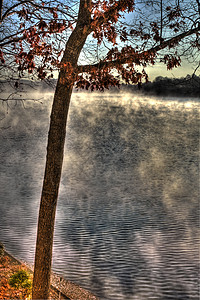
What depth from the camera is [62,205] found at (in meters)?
14.9

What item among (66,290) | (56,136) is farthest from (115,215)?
(56,136)

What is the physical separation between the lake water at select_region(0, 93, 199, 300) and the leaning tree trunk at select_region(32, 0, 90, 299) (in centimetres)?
113

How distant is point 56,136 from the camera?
5.48 m

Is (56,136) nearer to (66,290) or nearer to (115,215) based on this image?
(66,290)

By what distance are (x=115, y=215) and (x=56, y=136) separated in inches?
342

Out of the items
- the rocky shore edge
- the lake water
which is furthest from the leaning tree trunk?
the lake water

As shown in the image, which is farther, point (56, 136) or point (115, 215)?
point (115, 215)

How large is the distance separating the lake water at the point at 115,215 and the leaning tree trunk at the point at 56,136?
44.3 inches

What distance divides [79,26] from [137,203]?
11.2 metres

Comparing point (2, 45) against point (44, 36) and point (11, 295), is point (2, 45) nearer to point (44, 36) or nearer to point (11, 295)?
point (44, 36)

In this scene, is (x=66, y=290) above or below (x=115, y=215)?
above

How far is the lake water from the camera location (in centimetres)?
861

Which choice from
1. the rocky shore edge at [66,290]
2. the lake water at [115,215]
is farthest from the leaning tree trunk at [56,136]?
the lake water at [115,215]

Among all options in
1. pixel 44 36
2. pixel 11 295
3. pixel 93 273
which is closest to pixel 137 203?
pixel 93 273
